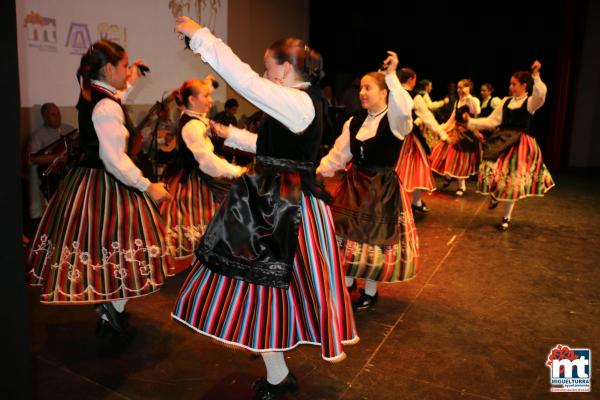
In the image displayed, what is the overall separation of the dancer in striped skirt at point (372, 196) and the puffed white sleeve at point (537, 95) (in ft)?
7.42

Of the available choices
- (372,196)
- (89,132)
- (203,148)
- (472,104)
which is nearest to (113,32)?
(203,148)

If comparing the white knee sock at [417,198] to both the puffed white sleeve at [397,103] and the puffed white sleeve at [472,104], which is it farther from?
the puffed white sleeve at [397,103]

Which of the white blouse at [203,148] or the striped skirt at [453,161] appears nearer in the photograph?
the white blouse at [203,148]

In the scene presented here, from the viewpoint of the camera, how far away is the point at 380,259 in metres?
2.92

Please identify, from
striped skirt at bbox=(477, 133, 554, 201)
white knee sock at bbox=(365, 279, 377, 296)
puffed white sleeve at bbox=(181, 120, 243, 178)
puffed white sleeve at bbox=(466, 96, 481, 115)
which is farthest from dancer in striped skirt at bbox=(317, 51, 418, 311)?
puffed white sleeve at bbox=(466, 96, 481, 115)

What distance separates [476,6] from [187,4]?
19.6 ft

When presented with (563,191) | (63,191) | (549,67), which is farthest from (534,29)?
(63,191)

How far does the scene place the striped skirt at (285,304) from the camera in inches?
74.0

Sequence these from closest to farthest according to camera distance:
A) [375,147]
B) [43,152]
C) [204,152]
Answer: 1. [375,147]
2. [204,152]
3. [43,152]

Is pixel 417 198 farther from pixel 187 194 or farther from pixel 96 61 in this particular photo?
pixel 96 61

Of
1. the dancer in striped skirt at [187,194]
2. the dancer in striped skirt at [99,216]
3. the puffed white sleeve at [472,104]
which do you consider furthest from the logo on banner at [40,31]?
the puffed white sleeve at [472,104]

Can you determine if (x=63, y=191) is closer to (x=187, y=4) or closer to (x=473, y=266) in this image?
(x=473, y=266)

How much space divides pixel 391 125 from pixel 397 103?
0.15 m

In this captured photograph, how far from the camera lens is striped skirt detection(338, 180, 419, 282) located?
2916mm
